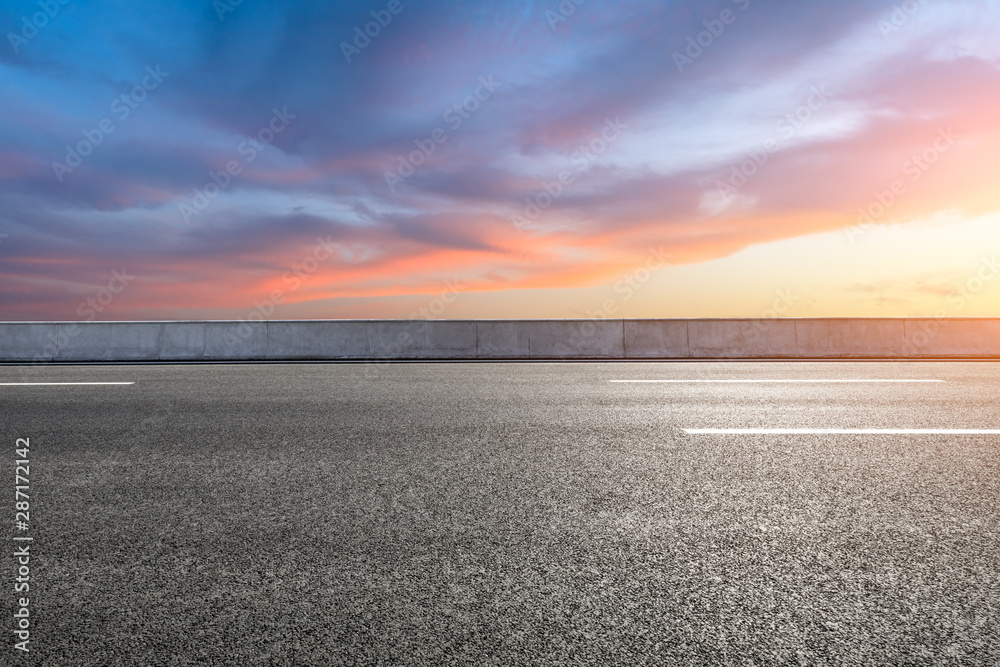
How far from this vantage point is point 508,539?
10.6ft

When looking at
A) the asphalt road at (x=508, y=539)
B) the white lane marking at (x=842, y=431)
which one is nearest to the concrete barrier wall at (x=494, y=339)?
the asphalt road at (x=508, y=539)

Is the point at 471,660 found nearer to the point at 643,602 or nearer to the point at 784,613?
the point at 643,602

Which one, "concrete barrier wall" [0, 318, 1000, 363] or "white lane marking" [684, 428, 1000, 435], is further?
"concrete barrier wall" [0, 318, 1000, 363]

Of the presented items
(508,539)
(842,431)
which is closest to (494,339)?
(842,431)

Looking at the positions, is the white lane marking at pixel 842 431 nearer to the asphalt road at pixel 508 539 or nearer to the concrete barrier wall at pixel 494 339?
the asphalt road at pixel 508 539

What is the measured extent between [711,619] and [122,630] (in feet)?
6.83

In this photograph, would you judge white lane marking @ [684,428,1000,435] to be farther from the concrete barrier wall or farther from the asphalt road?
the concrete barrier wall

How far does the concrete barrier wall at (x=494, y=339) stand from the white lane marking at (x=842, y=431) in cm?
944

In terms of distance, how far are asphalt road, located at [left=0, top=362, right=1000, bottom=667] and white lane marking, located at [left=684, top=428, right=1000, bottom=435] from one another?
129mm

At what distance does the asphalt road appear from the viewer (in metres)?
2.30

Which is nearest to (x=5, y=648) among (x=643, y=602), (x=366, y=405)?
(x=643, y=602)

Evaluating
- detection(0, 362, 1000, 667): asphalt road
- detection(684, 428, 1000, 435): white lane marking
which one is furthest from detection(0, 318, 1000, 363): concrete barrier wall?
detection(684, 428, 1000, 435): white lane marking

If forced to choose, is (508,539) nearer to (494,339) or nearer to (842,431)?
(842,431)

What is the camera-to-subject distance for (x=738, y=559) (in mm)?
2977
